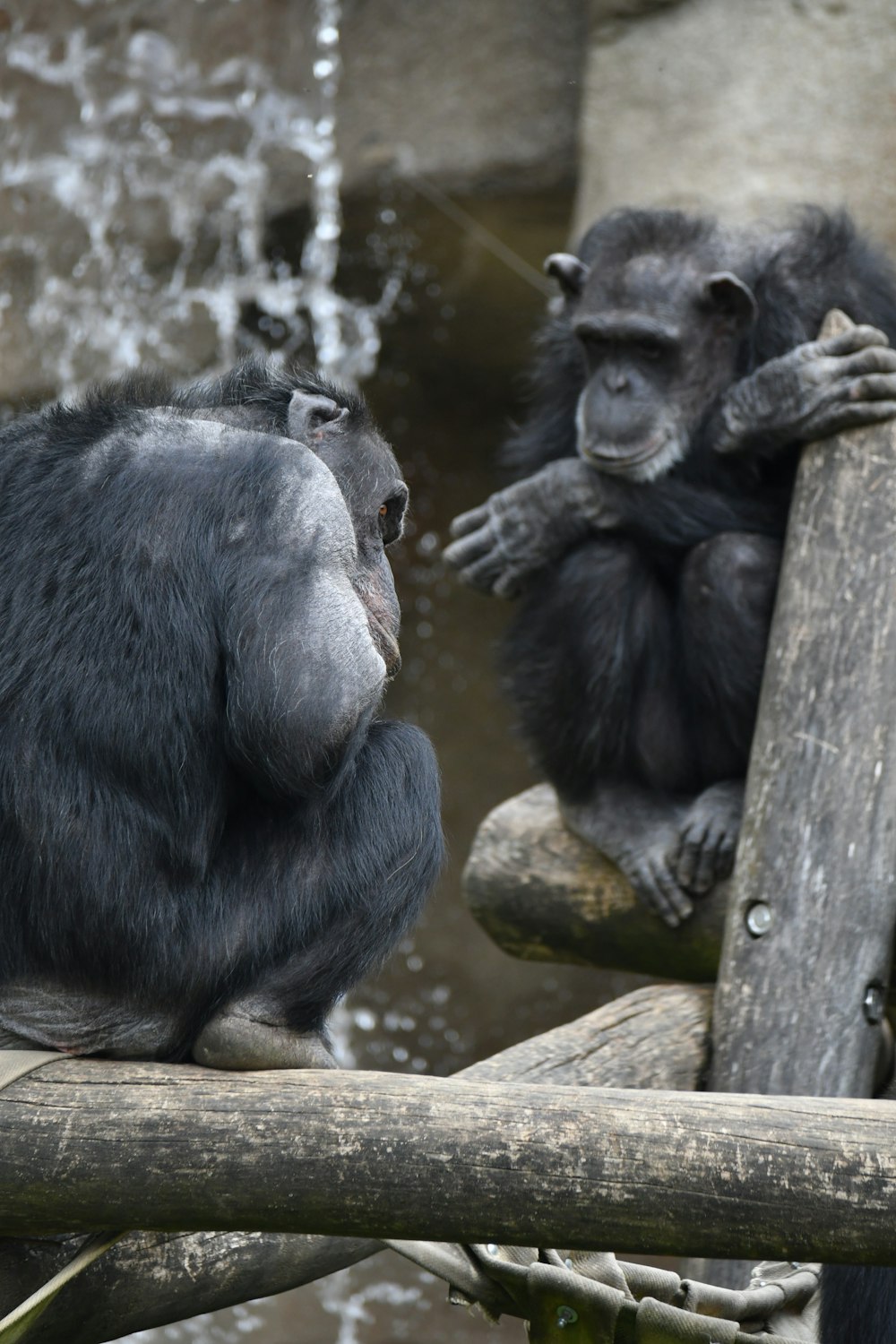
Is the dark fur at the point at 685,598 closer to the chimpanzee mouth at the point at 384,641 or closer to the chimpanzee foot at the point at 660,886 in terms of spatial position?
the chimpanzee foot at the point at 660,886

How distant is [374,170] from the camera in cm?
645

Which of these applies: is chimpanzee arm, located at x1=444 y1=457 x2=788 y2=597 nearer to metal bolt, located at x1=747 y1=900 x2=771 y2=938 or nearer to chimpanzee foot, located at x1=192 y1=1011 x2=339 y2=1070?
metal bolt, located at x1=747 y1=900 x2=771 y2=938

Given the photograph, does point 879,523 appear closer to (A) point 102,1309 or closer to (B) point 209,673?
(B) point 209,673

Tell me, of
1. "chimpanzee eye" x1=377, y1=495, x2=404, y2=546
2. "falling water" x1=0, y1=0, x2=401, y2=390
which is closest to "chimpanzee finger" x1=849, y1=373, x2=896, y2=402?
"chimpanzee eye" x1=377, y1=495, x2=404, y2=546

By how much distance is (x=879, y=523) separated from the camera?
3.04 metres

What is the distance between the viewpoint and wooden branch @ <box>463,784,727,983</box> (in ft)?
11.3

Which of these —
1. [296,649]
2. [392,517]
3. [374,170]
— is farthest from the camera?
[374,170]

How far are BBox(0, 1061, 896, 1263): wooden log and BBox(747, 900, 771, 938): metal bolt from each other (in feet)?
3.90

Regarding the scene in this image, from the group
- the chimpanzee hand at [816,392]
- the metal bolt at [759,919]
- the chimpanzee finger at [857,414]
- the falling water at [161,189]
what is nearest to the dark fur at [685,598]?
the chimpanzee hand at [816,392]

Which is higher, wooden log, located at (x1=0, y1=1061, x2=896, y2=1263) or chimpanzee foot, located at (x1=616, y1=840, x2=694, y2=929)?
chimpanzee foot, located at (x1=616, y1=840, x2=694, y2=929)

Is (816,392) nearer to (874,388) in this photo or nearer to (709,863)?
(874,388)

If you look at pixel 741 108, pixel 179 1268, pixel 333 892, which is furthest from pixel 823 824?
pixel 741 108

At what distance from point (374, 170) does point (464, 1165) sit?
5.45 metres

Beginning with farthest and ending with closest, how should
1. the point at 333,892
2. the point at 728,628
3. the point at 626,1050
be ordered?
the point at 728,628 → the point at 626,1050 → the point at 333,892
